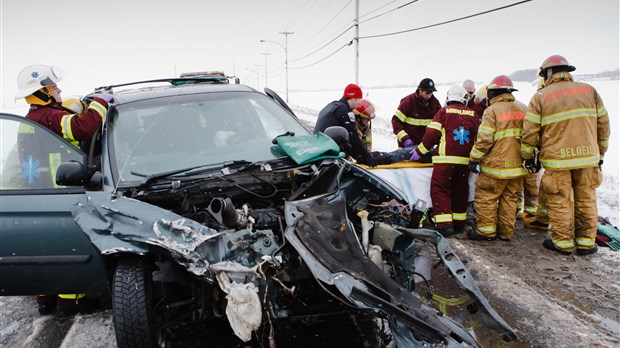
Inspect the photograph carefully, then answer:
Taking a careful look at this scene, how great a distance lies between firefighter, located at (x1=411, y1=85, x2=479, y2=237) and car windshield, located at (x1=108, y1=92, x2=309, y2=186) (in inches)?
78.3

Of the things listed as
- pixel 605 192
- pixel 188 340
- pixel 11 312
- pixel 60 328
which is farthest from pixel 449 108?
pixel 11 312

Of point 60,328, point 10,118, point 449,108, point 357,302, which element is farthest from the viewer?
point 449,108

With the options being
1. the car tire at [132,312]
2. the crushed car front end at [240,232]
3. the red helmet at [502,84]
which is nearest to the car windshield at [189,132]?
the crushed car front end at [240,232]

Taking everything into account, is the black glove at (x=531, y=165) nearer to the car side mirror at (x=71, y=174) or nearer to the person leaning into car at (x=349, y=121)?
the person leaning into car at (x=349, y=121)

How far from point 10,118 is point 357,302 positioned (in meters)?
2.75

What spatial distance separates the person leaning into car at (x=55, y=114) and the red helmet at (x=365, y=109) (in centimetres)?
342

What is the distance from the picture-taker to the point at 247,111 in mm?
4152

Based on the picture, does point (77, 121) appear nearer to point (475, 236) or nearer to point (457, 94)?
point (457, 94)

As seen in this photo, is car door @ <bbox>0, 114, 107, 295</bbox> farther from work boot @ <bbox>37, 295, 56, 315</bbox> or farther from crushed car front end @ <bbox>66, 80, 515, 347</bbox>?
work boot @ <bbox>37, 295, 56, 315</bbox>

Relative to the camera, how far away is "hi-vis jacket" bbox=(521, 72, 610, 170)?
14.4 ft

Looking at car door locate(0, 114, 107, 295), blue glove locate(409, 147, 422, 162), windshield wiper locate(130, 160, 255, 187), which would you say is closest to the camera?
car door locate(0, 114, 107, 295)

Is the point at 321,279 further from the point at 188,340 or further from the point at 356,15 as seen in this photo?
the point at 356,15

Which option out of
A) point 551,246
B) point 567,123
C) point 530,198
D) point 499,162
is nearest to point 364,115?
point 499,162

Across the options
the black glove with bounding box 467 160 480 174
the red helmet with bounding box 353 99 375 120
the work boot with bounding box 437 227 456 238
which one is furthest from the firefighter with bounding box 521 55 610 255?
the red helmet with bounding box 353 99 375 120
